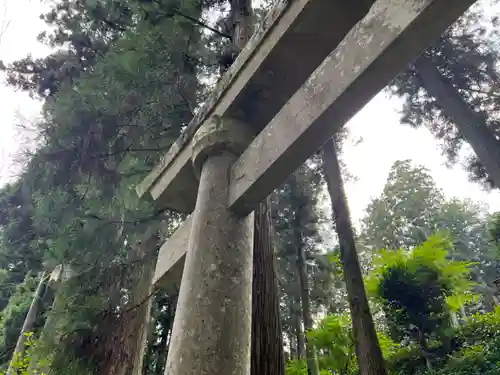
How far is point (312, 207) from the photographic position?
11.2 meters

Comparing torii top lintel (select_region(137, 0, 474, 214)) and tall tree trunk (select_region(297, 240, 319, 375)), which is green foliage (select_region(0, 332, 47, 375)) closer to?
torii top lintel (select_region(137, 0, 474, 214))

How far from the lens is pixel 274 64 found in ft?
6.34

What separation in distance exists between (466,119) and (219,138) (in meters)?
5.23

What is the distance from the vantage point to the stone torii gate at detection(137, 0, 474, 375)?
1353 mm

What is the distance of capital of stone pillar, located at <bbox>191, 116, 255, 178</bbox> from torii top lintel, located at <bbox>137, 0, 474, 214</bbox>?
0.24ft

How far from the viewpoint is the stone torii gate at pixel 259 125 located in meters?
1.35

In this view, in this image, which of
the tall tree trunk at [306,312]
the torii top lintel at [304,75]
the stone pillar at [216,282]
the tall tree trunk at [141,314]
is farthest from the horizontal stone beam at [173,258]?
the tall tree trunk at [306,312]

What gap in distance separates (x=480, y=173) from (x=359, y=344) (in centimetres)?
520

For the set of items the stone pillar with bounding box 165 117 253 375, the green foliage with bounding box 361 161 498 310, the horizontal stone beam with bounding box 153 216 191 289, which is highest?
the green foliage with bounding box 361 161 498 310

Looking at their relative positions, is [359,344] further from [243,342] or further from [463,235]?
[463,235]

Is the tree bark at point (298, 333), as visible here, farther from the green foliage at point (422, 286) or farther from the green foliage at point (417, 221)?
the green foliage at point (417, 221)

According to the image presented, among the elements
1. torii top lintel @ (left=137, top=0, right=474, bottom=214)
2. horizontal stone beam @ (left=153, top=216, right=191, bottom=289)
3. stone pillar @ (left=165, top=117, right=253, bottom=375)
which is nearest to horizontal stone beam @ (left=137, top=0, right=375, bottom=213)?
torii top lintel @ (left=137, top=0, right=474, bottom=214)

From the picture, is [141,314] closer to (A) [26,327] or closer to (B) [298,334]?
(A) [26,327]

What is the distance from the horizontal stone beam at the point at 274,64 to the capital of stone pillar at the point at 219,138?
0.23 feet
